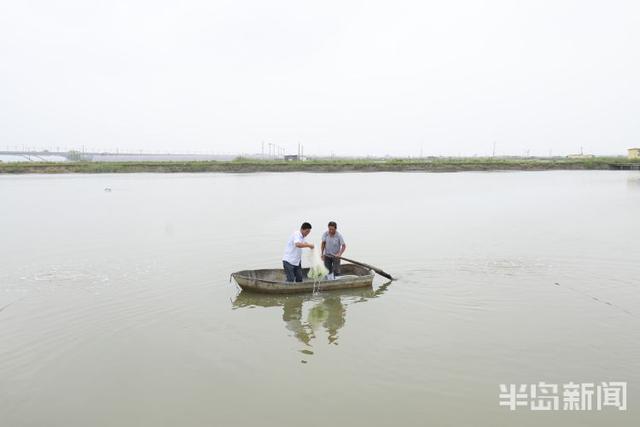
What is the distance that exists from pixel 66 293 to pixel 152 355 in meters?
4.35

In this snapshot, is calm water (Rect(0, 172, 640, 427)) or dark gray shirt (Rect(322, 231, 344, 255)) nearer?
calm water (Rect(0, 172, 640, 427))

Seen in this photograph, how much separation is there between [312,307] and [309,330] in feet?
4.19

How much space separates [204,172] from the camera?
67125 mm

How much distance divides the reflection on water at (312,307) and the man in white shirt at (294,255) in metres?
0.46

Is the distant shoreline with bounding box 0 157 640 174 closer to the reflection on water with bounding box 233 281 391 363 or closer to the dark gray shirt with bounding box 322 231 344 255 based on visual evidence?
the dark gray shirt with bounding box 322 231 344 255

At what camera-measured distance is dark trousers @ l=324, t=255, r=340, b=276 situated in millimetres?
11968

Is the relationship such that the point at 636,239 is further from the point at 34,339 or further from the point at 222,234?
the point at 34,339

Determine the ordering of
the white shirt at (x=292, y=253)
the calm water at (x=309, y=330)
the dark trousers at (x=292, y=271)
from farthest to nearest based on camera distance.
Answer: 1. the dark trousers at (x=292, y=271)
2. the white shirt at (x=292, y=253)
3. the calm water at (x=309, y=330)

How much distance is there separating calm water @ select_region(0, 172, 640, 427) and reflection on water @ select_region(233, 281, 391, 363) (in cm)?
5

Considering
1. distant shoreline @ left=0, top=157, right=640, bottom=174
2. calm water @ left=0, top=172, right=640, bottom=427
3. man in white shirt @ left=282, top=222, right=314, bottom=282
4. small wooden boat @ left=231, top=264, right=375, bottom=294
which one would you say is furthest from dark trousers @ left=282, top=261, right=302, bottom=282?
distant shoreline @ left=0, top=157, right=640, bottom=174

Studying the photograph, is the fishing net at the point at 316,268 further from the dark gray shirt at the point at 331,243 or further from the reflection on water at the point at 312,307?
the dark gray shirt at the point at 331,243

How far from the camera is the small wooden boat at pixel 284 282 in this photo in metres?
10.8

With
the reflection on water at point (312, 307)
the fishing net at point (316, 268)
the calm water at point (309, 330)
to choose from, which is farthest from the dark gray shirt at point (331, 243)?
the calm water at point (309, 330)

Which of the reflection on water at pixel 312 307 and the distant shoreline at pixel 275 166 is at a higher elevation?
the distant shoreline at pixel 275 166
